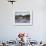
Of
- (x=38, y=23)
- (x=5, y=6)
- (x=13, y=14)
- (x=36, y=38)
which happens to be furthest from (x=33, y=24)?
(x=5, y=6)

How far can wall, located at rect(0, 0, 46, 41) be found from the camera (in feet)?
15.0

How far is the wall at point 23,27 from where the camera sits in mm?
4559

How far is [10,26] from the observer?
4.69 m

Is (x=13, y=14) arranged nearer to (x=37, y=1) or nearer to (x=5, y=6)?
(x=5, y=6)

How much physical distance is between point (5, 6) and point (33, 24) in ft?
3.86

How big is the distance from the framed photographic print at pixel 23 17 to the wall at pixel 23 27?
14cm

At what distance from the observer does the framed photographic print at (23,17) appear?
15.0 ft

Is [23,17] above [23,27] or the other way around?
above

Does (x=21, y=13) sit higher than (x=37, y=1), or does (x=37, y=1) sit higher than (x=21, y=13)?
(x=37, y=1)

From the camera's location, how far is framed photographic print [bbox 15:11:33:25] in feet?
15.0

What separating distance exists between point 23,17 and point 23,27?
0.35 meters

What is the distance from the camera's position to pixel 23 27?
4.62 metres

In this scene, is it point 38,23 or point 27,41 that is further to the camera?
point 38,23

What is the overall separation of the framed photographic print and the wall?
0.14m
